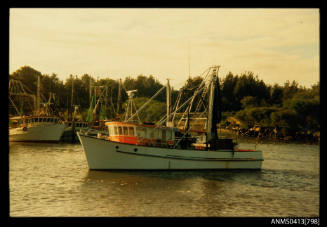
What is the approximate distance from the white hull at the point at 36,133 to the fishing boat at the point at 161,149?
35715mm

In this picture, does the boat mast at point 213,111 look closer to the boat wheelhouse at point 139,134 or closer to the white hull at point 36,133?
the boat wheelhouse at point 139,134

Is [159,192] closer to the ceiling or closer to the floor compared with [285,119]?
closer to the floor

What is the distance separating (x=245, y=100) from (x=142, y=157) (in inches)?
3143

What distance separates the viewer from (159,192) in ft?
73.2

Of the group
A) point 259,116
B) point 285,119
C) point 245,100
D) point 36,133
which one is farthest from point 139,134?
point 245,100

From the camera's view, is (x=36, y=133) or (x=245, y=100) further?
(x=245, y=100)

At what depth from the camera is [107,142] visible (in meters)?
28.3

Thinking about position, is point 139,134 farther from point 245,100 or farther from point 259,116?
point 245,100

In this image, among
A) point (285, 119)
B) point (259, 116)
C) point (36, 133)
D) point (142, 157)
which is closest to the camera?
point (142, 157)

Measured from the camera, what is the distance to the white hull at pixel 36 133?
204ft

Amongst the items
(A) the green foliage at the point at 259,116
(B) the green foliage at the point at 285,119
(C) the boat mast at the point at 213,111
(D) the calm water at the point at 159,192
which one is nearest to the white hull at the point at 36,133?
(D) the calm water at the point at 159,192

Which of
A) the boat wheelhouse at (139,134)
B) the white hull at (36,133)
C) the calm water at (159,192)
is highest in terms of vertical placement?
the boat wheelhouse at (139,134)

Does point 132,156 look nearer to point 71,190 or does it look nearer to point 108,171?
point 108,171
